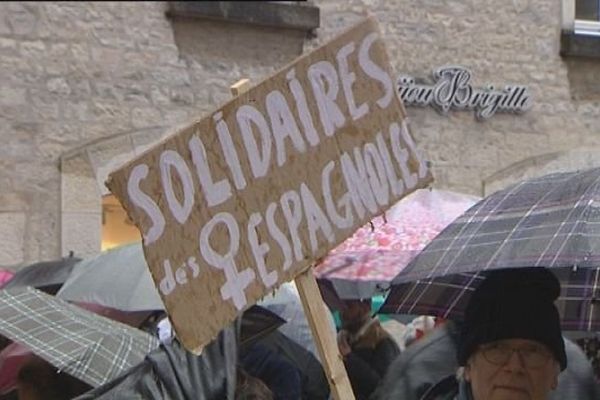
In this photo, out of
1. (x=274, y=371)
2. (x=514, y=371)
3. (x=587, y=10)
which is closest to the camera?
(x=514, y=371)

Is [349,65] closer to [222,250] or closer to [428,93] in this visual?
[222,250]

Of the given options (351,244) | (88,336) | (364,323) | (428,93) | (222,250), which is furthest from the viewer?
(428,93)

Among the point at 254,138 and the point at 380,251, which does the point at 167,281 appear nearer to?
the point at 254,138

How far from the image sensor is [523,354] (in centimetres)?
289

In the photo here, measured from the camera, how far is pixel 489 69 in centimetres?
1038

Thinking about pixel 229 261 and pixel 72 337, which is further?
pixel 72 337

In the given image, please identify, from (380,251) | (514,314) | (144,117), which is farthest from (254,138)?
(144,117)

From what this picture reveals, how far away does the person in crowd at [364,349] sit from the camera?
5254 mm

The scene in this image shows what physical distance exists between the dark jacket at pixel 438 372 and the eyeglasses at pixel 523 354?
11.2 inches

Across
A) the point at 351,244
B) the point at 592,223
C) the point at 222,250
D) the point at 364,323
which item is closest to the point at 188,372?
the point at 222,250

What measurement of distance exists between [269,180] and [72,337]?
99cm

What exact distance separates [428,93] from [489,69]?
0.62 metres

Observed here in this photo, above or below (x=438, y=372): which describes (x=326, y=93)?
above

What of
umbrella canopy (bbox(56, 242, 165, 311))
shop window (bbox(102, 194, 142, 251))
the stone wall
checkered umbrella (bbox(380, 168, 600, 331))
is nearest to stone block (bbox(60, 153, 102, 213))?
the stone wall
